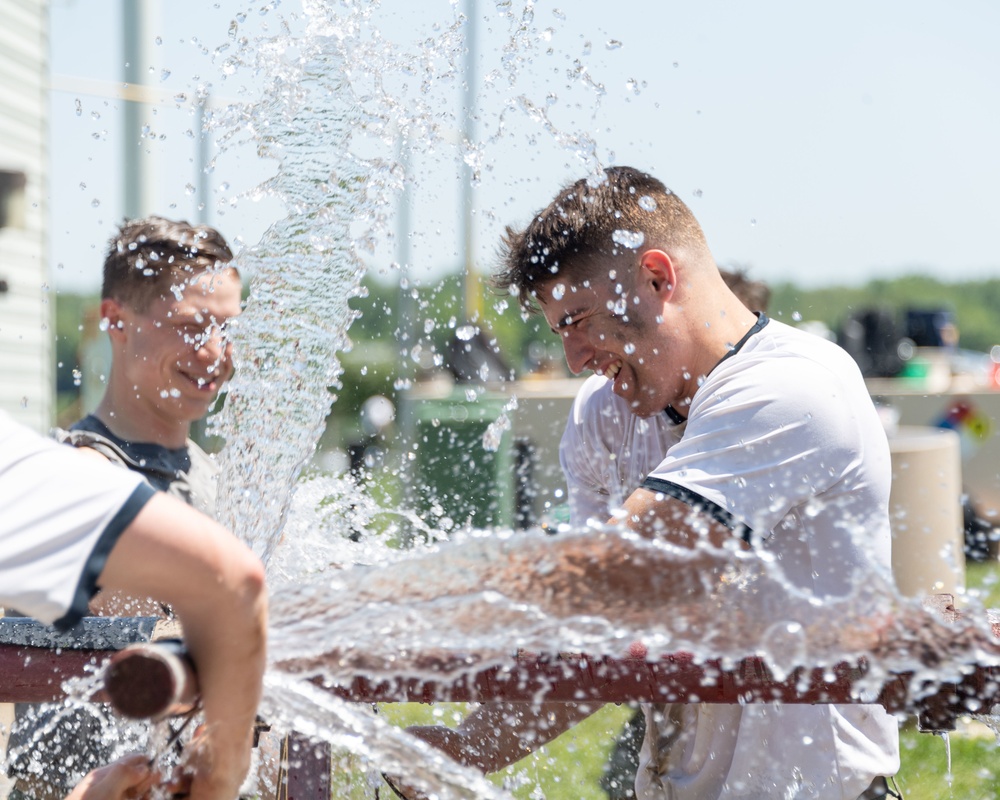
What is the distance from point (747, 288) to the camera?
5.22m

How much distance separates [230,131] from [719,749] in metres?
2.39

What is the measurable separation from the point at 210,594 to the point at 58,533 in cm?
18

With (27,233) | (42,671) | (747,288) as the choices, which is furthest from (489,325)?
(42,671)

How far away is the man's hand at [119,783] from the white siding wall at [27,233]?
30.4ft

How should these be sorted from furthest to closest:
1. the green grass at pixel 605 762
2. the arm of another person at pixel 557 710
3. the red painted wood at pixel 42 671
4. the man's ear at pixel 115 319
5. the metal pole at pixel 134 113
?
1. the metal pole at pixel 134 113
2. the green grass at pixel 605 762
3. the man's ear at pixel 115 319
4. the arm of another person at pixel 557 710
5. the red painted wood at pixel 42 671

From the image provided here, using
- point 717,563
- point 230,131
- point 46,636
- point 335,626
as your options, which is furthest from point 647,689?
point 230,131

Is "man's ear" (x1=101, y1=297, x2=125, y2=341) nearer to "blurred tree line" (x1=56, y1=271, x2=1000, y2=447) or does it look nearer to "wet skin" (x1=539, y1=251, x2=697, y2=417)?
"wet skin" (x1=539, y1=251, x2=697, y2=417)

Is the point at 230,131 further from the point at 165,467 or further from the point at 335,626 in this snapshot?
the point at 335,626

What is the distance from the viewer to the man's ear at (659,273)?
2584 mm

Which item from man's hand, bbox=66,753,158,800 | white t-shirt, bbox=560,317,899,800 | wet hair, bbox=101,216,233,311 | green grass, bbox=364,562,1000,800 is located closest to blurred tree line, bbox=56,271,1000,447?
green grass, bbox=364,562,1000,800

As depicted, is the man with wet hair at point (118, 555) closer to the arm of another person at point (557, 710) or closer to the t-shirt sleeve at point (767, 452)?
the arm of another person at point (557, 710)

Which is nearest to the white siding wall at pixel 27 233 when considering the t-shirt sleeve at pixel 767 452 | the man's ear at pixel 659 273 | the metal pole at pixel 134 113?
the metal pole at pixel 134 113

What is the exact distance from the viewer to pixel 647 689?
174cm

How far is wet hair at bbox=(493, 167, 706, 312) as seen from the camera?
2.64 m
